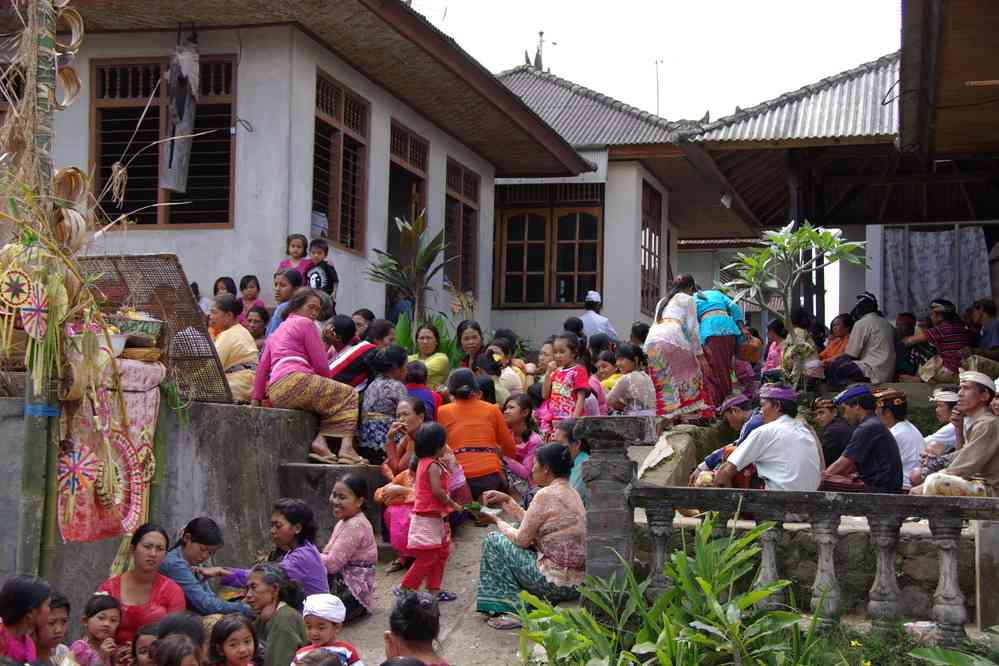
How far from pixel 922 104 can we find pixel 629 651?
309 inches

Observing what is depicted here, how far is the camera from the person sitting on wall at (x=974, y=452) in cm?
696

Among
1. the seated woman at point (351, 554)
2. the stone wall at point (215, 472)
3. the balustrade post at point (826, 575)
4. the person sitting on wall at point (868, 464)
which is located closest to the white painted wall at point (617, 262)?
the stone wall at point (215, 472)

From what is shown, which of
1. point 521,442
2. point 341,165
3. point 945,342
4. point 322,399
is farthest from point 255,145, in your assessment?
point 945,342

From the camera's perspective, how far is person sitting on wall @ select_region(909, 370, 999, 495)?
6.96m

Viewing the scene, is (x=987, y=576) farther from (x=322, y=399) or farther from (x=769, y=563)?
(x=322, y=399)

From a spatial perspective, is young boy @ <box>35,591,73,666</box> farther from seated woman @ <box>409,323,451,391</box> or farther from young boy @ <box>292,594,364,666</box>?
seated woman @ <box>409,323,451,391</box>

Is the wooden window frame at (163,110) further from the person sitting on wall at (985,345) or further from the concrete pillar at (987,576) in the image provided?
the concrete pillar at (987,576)

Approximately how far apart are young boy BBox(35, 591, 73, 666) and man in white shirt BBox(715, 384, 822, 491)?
157 inches

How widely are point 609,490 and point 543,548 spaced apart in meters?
0.78

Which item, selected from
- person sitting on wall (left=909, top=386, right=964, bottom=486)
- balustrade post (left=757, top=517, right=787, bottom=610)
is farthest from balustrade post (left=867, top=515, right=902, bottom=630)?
person sitting on wall (left=909, top=386, right=964, bottom=486)

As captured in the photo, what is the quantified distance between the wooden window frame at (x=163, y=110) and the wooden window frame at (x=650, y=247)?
935cm

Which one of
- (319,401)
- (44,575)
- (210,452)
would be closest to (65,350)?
(44,575)

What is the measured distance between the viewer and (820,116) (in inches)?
628

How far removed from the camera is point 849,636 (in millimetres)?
6156
